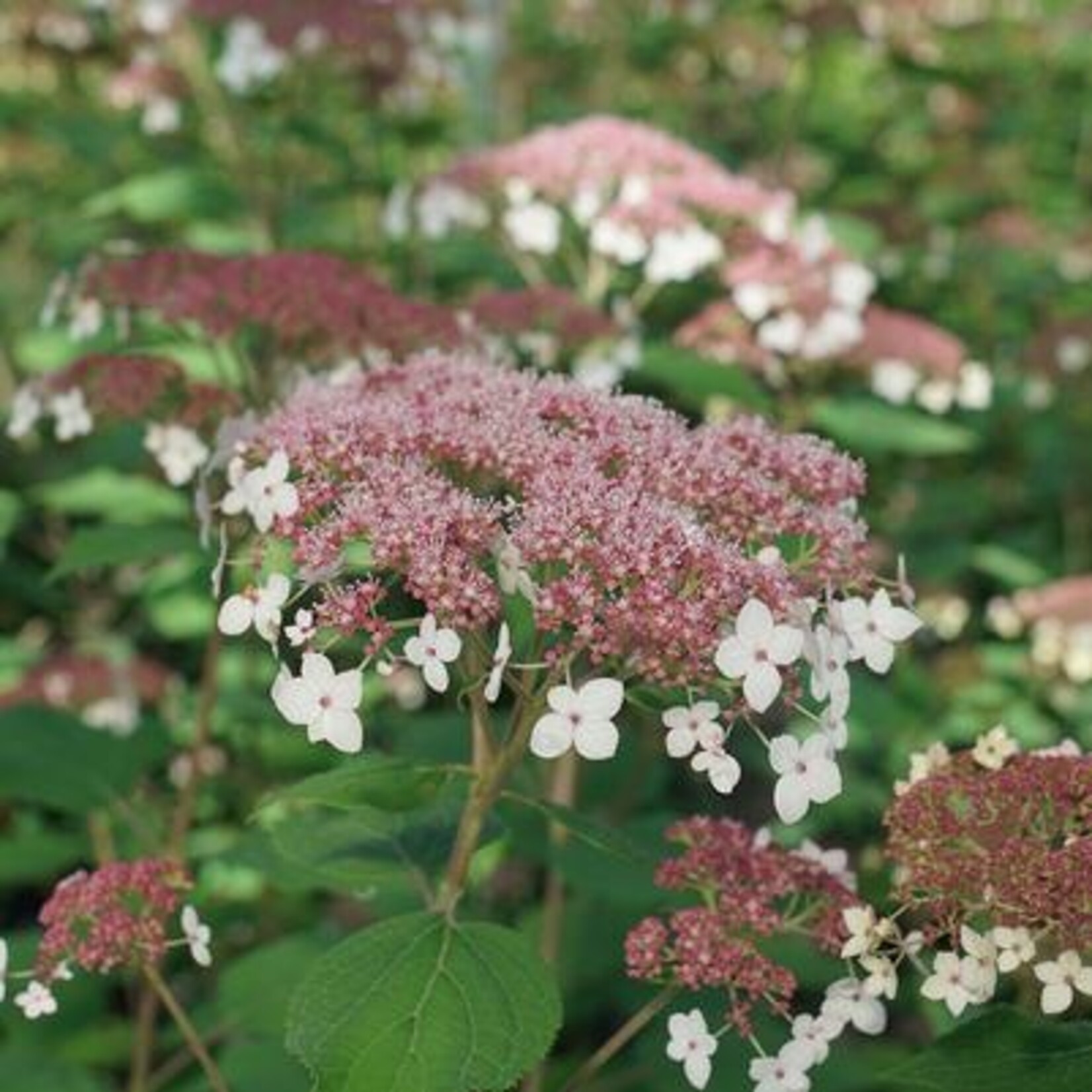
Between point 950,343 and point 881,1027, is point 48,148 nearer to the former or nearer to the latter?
point 950,343

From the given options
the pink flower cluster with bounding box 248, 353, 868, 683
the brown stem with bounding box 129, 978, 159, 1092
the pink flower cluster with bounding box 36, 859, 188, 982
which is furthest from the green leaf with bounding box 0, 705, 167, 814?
the pink flower cluster with bounding box 248, 353, 868, 683

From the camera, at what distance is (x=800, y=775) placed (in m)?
1.89

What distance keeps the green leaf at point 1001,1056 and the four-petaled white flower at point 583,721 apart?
47 centimetres

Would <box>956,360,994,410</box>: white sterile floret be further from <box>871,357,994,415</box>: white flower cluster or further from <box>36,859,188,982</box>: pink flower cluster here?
<box>36,859,188,982</box>: pink flower cluster

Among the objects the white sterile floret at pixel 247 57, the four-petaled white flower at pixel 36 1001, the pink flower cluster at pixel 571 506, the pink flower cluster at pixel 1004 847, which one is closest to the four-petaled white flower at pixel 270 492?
the pink flower cluster at pixel 571 506

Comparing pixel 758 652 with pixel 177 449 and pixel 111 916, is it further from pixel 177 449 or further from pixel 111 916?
pixel 177 449

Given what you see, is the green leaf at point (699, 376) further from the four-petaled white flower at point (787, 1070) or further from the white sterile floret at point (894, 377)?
the four-petaled white flower at point (787, 1070)

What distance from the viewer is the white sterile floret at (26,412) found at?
2.95 meters

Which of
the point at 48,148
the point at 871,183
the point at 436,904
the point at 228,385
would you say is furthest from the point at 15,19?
the point at 436,904

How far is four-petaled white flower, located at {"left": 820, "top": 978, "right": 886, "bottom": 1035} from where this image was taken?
203 centimetres

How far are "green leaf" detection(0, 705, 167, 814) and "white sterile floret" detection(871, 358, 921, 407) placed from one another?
1.54 meters

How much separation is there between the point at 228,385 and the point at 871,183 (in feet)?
10.2

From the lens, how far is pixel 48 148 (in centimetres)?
622

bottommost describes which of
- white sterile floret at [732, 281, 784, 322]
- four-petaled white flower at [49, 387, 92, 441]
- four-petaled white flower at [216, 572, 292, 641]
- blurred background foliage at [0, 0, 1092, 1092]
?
blurred background foliage at [0, 0, 1092, 1092]
